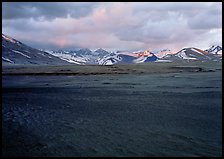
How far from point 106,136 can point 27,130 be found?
508cm

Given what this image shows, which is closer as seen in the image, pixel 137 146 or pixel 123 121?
pixel 137 146

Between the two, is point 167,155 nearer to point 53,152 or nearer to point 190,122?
point 53,152

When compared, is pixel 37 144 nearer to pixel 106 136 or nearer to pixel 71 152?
pixel 71 152

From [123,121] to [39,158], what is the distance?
7.59 meters

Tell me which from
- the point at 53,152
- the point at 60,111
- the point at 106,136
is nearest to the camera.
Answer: the point at 53,152

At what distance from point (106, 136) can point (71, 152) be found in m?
2.83

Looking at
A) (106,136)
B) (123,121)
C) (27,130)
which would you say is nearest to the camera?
(106,136)

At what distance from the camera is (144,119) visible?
63.9ft

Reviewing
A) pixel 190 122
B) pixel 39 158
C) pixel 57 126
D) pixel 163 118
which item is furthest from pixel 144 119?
pixel 39 158

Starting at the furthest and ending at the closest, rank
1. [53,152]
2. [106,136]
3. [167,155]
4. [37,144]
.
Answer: [106,136] < [37,144] < [53,152] < [167,155]

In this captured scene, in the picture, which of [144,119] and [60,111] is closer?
[144,119]

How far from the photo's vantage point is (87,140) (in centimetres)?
1518

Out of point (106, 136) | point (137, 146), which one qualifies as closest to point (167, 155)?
point (137, 146)

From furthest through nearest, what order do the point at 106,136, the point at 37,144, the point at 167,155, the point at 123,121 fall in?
the point at 123,121
the point at 106,136
the point at 37,144
the point at 167,155
